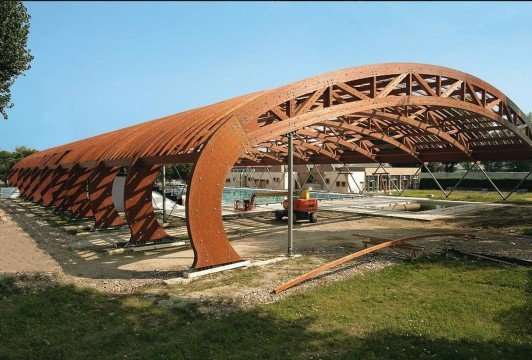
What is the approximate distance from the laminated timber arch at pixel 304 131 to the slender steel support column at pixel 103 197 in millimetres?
185

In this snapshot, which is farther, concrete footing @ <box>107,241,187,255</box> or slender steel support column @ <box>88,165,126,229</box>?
slender steel support column @ <box>88,165,126,229</box>

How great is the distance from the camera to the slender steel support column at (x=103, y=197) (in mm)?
16656

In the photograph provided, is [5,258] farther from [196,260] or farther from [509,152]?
[509,152]

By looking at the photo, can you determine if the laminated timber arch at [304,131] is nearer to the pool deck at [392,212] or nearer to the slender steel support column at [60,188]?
the slender steel support column at [60,188]

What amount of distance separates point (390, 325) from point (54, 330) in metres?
A: 5.53

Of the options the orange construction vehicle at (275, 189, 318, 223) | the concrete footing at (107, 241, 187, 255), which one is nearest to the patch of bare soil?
the concrete footing at (107, 241, 187, 255)

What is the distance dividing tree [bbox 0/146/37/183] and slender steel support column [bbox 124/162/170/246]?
53.0 m

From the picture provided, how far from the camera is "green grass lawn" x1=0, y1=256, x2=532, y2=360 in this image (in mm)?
5656

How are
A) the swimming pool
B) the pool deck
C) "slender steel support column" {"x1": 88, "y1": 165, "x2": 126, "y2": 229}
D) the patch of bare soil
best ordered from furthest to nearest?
the swimming pool < the pool deck < "slender steel support column" {"x1": 88, "y1": 165, "x2": 126, "y2": 229} < the patch of bare soil

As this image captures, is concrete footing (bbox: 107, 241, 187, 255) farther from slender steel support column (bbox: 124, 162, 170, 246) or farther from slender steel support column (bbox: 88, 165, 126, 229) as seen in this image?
slender steel support column (bbox: 88, 165, 126, 229)

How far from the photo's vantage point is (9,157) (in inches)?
2338

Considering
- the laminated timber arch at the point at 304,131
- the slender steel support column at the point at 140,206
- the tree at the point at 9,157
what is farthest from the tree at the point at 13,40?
the tree at the point at 9,157

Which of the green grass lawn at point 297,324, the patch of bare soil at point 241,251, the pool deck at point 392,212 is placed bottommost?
the green grass lawn at point 297,324

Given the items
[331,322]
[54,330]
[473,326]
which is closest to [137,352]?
[54,330]
